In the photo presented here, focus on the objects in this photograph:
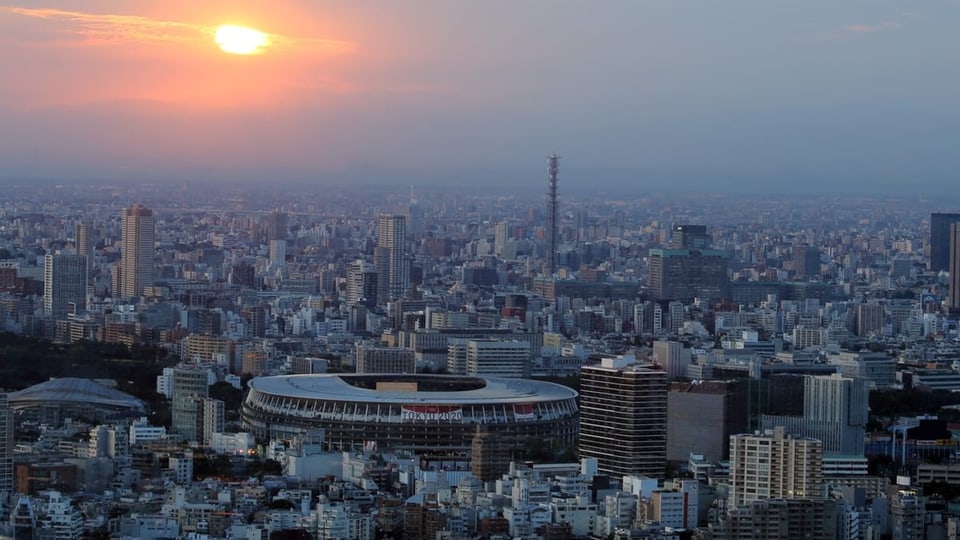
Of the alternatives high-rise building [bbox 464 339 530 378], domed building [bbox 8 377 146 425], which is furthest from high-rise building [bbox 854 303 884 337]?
domed building [bbox 8 377 146 425]

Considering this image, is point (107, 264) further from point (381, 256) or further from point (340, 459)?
point (340, 459)

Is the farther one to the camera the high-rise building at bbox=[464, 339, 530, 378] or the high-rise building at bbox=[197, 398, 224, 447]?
the high-rise building at bbox=[464, 339, 530, 378]

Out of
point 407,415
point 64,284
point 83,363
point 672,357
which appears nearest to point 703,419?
point 407,415

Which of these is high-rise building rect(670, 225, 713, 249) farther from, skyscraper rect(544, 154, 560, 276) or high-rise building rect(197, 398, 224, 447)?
high-rise building rect(197, 398, 224, 447)

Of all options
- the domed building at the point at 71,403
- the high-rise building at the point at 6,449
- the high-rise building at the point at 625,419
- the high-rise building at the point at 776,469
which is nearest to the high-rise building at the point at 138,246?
the domed building at the point at 71,403

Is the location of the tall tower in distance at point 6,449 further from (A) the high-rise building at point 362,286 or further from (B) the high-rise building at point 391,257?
(B) the high-rise building at point 391,257
